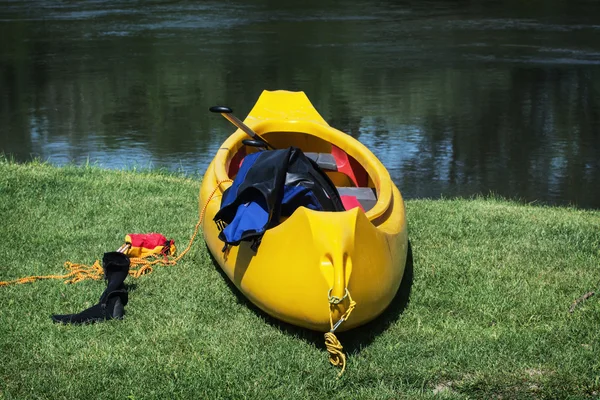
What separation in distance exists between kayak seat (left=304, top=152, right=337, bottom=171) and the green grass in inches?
30.0

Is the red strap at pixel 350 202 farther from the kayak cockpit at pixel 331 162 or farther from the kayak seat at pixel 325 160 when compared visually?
the kayak seat at pixel 325 160

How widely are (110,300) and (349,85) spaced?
9.02m

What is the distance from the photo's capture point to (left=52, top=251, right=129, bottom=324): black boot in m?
4.46

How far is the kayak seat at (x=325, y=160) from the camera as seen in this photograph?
20.5 ft

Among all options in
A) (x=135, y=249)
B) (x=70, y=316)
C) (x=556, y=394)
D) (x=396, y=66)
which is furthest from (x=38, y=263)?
(x=396, y=66)

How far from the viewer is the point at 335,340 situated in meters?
3.90

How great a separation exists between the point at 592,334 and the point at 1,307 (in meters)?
3.16

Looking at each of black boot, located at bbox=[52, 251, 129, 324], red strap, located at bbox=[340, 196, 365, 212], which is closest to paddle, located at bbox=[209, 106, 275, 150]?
red strap, located at bbox=[340, 196, 365, 212]

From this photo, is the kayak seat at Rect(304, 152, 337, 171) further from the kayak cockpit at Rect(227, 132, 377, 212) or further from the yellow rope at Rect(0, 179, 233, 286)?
the yellow rope at Rect(0, 179, 233, 286)

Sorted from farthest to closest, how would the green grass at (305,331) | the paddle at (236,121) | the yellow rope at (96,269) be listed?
the paddle at (236,121) < the yellow rope at (96,269) < the green grass at (305,331)

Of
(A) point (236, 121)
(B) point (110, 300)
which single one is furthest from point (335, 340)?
(A) point (236, 121)

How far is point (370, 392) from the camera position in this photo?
3.71 m

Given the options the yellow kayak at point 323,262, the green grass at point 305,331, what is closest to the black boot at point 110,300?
the green grass at point 305,331

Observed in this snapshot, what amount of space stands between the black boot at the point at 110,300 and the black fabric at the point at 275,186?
62cm
